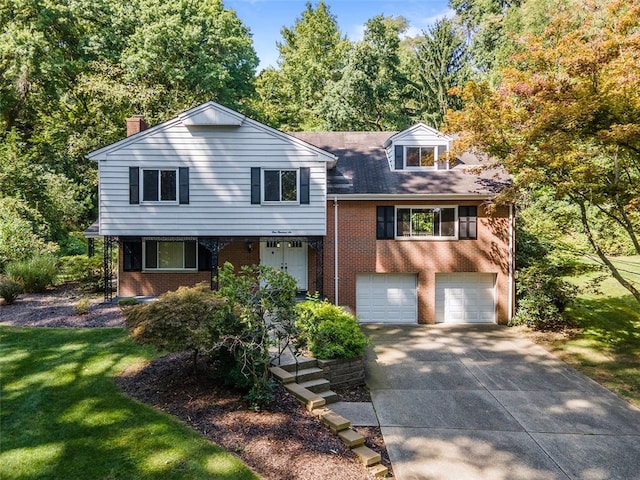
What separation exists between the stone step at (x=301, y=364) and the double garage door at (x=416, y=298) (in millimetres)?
6982

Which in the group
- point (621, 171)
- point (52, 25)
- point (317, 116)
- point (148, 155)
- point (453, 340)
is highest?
point (52, 25)

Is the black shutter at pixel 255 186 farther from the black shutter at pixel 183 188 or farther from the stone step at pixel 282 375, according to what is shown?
the stone step at pixel 282 375

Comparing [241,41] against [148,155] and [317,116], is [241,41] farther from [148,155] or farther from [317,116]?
[148,155]

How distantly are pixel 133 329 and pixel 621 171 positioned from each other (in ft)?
41.2

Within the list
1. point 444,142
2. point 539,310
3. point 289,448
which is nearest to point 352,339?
point 289,448

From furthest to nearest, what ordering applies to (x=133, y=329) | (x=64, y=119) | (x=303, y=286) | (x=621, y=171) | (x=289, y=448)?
1. (x=64, y=119)
2. (x=303, y=286)
3. (x=621, y=171)
4. (x=133, y=329)
5. (x=289, y=448)

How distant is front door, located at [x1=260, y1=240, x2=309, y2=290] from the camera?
1515cm

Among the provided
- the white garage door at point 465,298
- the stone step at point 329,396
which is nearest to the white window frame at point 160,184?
the stone step at point 329,396

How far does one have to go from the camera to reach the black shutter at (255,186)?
1398 centimetres

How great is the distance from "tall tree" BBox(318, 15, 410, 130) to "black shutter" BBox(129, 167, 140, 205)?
58.4 feet

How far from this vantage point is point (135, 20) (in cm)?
2308

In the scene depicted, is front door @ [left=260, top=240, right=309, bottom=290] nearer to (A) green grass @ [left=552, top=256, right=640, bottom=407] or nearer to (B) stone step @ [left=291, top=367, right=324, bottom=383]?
(B) stone step @ [left=291, top=367, right=324, bottom=383]

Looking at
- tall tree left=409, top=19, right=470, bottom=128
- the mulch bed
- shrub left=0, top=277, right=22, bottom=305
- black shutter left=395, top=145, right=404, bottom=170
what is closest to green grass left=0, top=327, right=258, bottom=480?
the mulch bed

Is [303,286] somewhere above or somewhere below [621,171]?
below
